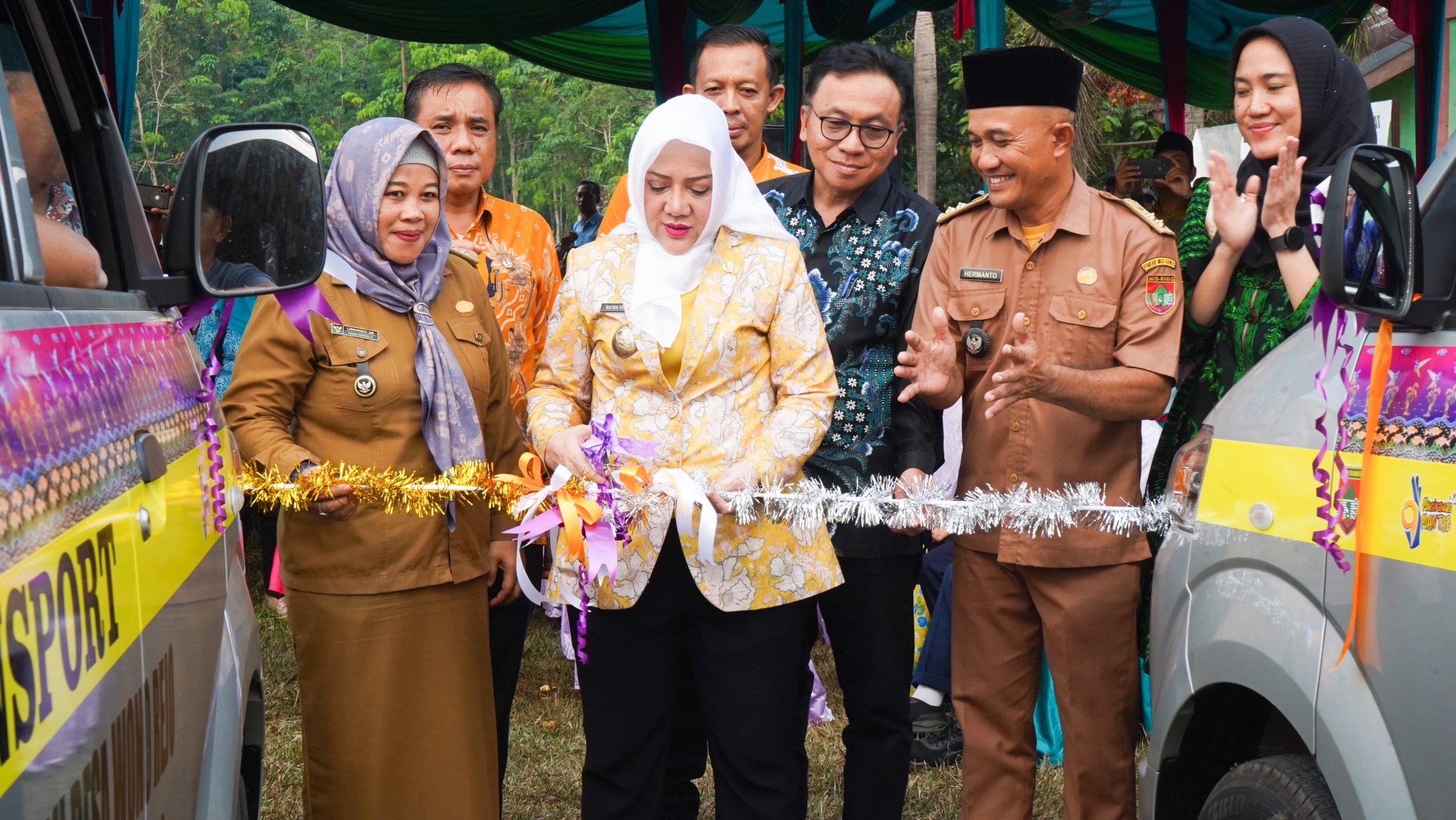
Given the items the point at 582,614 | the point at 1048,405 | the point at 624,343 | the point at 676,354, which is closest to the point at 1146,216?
the point at 1048,405

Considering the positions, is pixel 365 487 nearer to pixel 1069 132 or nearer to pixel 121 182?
pixel 121 182

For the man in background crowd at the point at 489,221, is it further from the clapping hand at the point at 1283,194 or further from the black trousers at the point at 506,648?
the clapping hand at the point at 1283,194

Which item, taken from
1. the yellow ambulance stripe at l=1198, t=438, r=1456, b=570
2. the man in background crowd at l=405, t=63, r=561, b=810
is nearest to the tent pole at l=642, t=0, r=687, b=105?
the man in background crowd at l=405, t=63, r=561, b=810

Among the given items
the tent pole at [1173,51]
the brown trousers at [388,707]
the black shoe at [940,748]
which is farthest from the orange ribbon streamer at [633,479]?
the tent pole at [1173,51]

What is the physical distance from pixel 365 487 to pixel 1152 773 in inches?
74.2

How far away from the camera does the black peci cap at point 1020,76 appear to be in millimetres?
3123

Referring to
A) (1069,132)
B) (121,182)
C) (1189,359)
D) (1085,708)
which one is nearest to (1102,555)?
(1085,708)

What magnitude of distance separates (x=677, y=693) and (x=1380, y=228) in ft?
6.29

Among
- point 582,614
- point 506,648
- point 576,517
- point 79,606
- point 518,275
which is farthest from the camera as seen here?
point 518,275

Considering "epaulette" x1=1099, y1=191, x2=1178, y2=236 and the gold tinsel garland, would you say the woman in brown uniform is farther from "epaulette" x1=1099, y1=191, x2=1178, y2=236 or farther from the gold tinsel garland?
"epaulette" x1=1099, y1=191, x2=1178, y2=236

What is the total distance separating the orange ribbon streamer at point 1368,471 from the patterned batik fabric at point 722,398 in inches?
45.9

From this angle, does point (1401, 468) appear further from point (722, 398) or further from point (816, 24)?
point (816, 24)

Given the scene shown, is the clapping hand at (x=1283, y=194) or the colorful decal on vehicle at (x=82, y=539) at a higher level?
the clapping hand at (x=1283, y=194)

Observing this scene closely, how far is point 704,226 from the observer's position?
298 cm
